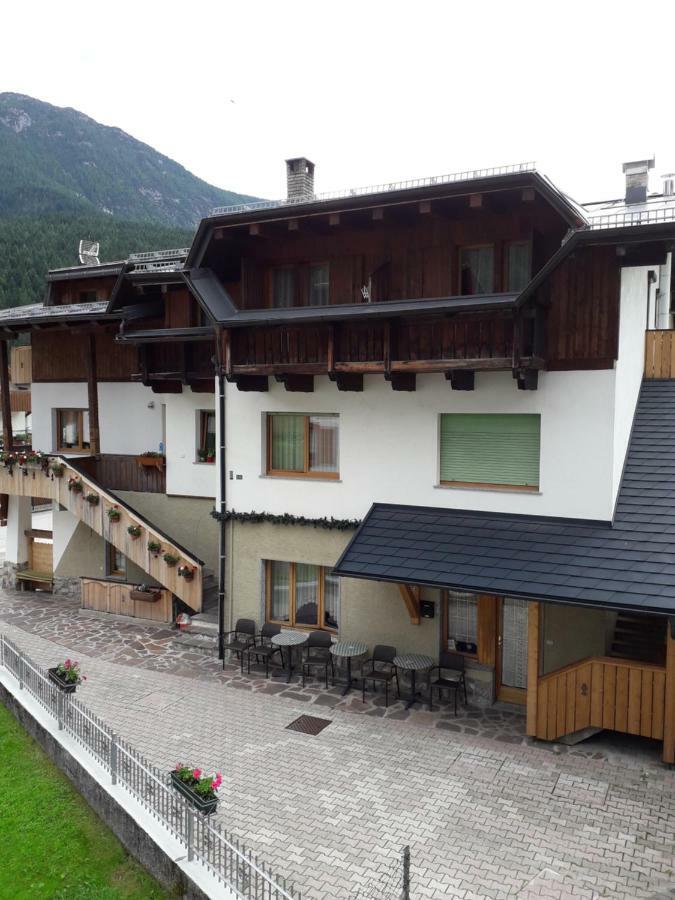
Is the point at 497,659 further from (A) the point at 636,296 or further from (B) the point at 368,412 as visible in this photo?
(A) the point at 636,296

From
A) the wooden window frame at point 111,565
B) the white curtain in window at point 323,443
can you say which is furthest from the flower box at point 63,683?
the wooden window frame at point 111,565

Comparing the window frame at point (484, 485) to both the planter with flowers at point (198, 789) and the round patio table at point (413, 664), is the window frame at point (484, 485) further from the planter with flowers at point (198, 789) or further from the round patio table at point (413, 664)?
the planter with flowers at point (198, 789)

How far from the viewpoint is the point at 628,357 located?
514 inches

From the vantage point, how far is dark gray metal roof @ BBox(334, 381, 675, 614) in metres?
10.7

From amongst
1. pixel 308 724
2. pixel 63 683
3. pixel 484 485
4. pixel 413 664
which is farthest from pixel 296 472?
pixel 63 683

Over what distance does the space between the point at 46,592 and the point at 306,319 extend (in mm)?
15455

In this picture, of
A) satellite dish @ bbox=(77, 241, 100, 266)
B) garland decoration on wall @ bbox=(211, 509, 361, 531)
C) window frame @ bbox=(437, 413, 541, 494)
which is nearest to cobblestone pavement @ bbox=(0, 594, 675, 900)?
garland decoration on wall @ bbox=(211, 509, 361, 531)

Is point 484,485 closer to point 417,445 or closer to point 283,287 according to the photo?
point 417,445

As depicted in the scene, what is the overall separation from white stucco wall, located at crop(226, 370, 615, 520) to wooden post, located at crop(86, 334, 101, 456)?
7925mm

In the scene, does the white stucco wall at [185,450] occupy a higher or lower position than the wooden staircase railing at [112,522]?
higher

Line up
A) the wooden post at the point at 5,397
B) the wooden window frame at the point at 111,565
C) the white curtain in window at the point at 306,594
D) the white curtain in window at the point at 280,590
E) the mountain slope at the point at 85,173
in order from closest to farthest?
1. the white curtain in window at the point at 306,594
2. the white curtain in window at the point at 280,590
3. the wooden window frame at the point at 111,565
4. the wooden post at the point at 5,397
5. the mountain slope at the point at 85,173

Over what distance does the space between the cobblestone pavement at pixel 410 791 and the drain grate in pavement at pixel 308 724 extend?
0.15m

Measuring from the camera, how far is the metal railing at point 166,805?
7.58 metres

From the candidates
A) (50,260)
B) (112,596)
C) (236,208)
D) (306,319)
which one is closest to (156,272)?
(236,208)
